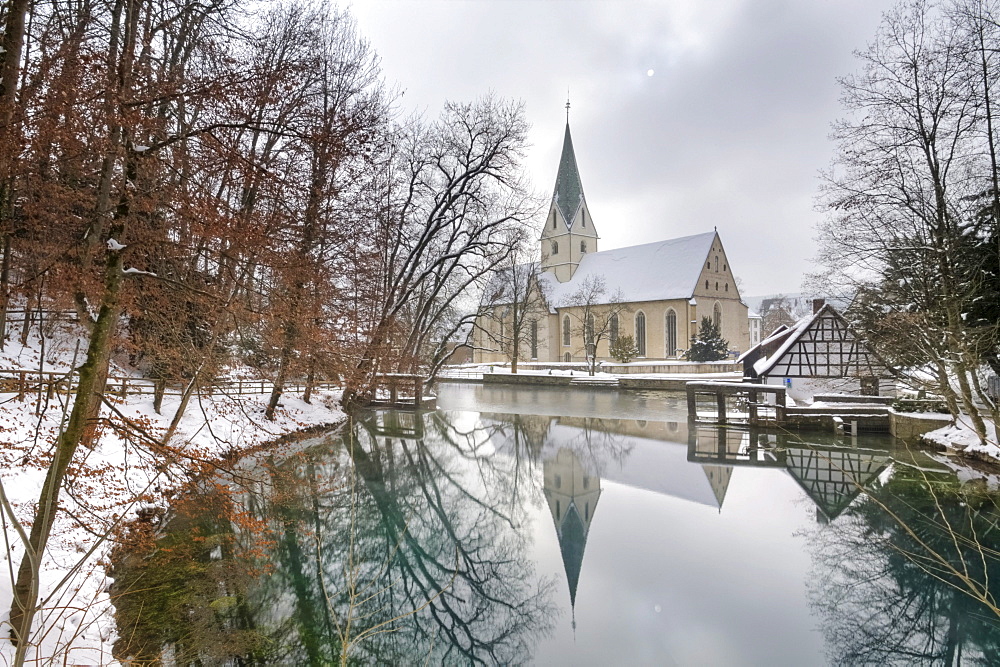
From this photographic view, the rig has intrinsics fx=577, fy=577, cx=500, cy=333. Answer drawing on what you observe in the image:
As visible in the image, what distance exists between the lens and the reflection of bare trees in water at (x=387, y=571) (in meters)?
5.19

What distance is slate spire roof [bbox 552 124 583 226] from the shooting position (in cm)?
4931

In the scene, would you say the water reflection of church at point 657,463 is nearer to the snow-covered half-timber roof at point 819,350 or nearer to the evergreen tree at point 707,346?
the snow-covered half-timber roof at point 819,350

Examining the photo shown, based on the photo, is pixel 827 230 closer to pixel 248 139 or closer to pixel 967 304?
pixel 967 304

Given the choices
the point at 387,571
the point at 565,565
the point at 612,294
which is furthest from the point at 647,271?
the point at 387,571

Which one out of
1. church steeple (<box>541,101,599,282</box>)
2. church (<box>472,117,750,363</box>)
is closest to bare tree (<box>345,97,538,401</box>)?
church (<box>472,117,750,363</box>)

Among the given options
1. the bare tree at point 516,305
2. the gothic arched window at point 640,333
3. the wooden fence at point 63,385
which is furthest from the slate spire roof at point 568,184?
the wooden fence at point 63,385

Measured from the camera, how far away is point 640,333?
41.4m

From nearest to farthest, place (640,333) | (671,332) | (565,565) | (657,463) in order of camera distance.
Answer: (565,565) < (657,463) < (671,332) < (640,333)

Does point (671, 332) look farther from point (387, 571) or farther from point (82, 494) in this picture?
point (82, 494)

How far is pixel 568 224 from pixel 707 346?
18.7 metres

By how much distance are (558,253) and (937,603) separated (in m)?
44.6

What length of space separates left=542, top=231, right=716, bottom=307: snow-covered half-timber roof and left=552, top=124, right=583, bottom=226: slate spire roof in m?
4.72

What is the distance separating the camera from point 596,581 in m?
6.74

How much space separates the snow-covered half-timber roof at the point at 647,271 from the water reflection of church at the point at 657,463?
79.3ft
